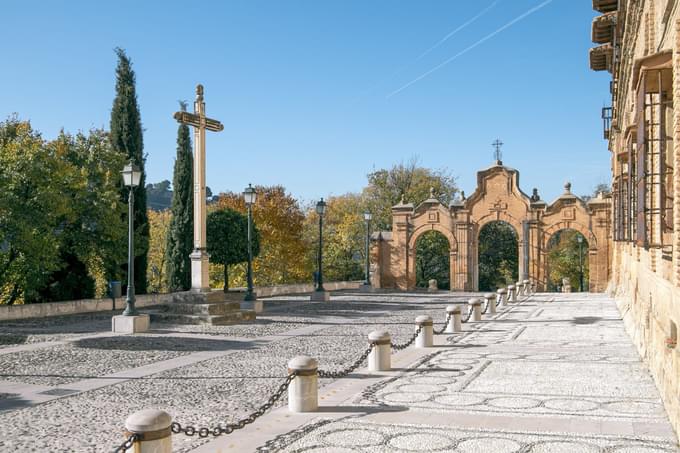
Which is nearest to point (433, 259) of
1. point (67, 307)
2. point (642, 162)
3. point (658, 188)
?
point (67, 307)

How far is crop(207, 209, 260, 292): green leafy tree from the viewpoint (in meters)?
30.3

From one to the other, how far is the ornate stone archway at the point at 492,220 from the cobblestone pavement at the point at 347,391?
20783 millimetres

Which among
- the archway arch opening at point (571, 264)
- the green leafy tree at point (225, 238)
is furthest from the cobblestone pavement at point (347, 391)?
the archway arch opening at point (571, 264)

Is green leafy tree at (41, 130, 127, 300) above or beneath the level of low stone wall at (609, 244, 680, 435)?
above

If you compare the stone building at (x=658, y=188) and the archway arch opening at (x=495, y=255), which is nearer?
the stone building at (x=658, y=188)

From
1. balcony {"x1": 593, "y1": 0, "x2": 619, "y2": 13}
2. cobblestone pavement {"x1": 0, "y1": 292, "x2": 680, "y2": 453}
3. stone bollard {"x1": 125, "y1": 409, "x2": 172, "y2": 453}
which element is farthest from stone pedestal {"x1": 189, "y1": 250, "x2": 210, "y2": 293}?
balcony {"x1": 593, "y1": 0, "x2": 619, "y2": 13}

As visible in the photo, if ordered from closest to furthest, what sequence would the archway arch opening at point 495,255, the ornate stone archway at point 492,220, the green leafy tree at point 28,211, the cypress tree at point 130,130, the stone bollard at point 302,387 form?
the stone bollard at point 302,387 < the green leafy tree at point 28,211 < the cypress tree at point 130,130 < the ornate stone archway at point 492,220 < the archway arch opening at point 495,255

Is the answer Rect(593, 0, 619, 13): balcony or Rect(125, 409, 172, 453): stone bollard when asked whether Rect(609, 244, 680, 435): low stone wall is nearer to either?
Rect(125, 409, 172, 453): stone bollard

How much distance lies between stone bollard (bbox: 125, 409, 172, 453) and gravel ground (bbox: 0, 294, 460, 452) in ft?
4.50

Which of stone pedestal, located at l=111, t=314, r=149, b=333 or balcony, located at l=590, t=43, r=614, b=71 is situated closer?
stone pedestal, located at l=111, t=314, r=149, b=333

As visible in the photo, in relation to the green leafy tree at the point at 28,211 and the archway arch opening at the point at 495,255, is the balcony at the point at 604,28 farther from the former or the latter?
the archway arch opening at the point at 495,255

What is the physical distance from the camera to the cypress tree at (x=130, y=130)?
30.3 m

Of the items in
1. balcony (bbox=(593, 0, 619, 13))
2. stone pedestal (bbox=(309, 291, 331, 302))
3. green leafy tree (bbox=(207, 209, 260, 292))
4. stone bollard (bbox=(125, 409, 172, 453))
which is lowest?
stone pedestal (bbox=(309, 291, 331, 302))

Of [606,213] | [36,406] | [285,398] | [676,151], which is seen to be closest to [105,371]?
[36,406]
